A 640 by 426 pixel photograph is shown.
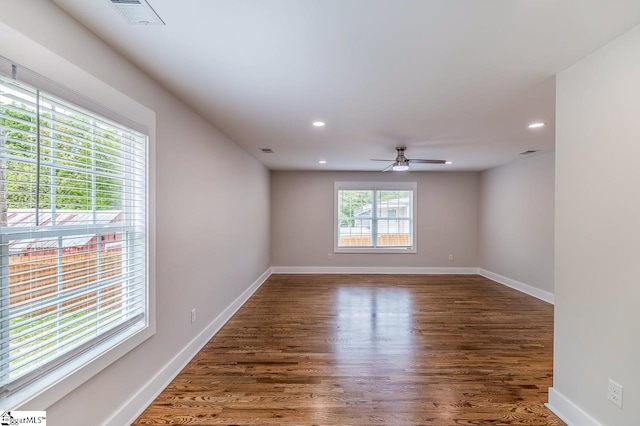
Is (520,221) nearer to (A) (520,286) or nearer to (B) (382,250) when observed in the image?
(A) (520,286)

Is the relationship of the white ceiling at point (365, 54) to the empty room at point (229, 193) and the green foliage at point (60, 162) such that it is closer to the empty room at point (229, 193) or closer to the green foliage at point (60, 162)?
the empty room at point (229, 193)

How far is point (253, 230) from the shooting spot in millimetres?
4965

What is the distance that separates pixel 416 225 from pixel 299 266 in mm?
2876

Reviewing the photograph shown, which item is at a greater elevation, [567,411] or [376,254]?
[376,254]

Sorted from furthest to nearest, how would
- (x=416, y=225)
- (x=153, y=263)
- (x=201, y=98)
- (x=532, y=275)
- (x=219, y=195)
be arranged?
1. (x=416, y=225)
2. (x=532, y=275)
3. (x=219, y=195)
4. (x=201, y=98)
5. (x=153, y=263)

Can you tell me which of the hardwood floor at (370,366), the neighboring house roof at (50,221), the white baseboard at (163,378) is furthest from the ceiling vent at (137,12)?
the hardwood floor at (370,366)

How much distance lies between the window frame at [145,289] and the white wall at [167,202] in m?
0.04

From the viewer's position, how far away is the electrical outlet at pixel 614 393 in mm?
1558

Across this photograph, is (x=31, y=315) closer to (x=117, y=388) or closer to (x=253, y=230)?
(x=117, y=388)

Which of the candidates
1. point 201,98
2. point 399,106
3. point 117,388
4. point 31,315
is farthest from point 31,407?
point 399,106

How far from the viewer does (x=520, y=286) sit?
512cm

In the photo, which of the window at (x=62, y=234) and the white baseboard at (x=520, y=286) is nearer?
the window at (x=62, y=234)

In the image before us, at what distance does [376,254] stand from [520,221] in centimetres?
285

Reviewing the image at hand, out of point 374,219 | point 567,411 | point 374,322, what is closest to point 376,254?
point 374,219
